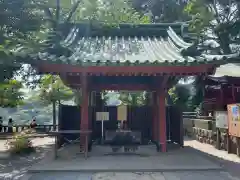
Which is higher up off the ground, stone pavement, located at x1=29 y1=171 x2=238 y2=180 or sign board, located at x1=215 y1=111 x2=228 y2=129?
sign board, located at x1=215 y1=111 x2=228 y2=129

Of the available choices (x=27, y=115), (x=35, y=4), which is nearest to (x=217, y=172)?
(x=35, y=4)

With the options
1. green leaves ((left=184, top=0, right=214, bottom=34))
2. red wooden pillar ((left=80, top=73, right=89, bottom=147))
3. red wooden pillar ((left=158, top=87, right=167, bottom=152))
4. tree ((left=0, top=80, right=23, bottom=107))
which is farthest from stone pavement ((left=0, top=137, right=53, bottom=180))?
green leaves ((left=184, top=0, right=214, bottom=34))

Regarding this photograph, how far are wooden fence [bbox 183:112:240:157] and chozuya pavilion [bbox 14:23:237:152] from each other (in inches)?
112

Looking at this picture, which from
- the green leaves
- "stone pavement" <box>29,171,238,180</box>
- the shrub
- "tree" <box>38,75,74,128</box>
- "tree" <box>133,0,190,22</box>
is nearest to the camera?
A: "stone pavement" <box>29,171,238,180</box>

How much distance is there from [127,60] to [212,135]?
22.9 ft

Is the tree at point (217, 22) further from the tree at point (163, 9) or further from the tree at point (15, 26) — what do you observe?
the tree at point (15, 26)

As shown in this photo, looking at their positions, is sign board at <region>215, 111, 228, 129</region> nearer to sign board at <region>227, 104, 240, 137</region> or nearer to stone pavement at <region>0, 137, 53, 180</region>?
sign board at <region>227, 104, 240, 137</region>

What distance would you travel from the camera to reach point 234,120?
10000mm

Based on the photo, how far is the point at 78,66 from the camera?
27.9ft

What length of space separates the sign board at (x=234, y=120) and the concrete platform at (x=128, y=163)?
1710mm

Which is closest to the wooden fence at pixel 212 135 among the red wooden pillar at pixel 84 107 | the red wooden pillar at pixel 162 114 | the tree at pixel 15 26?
the red wooden pillar at pixel 162 114

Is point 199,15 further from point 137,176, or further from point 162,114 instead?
point 137,176

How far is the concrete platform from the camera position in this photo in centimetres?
777

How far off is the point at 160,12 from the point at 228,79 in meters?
18.6
